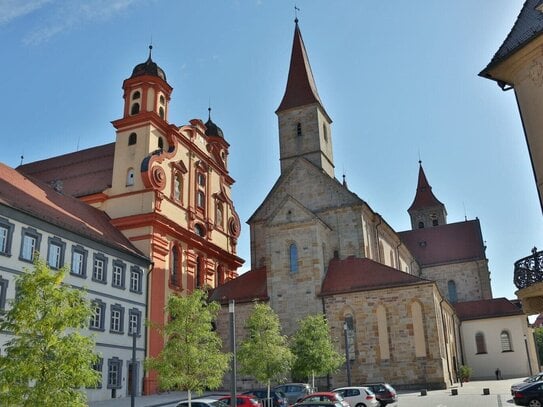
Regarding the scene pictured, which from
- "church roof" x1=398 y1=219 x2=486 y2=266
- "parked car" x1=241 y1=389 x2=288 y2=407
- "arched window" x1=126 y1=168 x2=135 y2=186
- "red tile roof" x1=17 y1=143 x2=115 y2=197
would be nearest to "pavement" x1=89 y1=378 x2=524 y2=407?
"parked car" x1=241 y1=389 x2=288 y2=407

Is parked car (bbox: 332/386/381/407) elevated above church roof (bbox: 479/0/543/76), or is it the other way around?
church roof (bbox: 479/0/543/76)

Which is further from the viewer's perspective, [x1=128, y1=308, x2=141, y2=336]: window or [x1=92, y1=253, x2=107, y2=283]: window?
[x1=128, y1=308, x2=141, y2=336]: window

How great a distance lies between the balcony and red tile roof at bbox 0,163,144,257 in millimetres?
24025

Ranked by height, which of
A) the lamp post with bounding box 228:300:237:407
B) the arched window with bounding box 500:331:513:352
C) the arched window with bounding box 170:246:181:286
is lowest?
the lamp post with bounding box 228:300:237:407

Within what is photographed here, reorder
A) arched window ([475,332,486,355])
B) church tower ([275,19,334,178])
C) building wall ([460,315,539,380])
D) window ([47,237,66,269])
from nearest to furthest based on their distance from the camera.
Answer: window ([47,237,66,269])
church tower ([275,19,334,178])
building wall ([460,315,539,380])
arched window ([475,332,486,355])

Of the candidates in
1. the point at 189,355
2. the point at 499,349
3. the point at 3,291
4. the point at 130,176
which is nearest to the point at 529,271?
the point at 189,355

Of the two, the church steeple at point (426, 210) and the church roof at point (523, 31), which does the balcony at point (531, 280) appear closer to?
the church roof at point (523, 31)

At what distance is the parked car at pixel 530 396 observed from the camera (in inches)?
899

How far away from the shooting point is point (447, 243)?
71.9 metres

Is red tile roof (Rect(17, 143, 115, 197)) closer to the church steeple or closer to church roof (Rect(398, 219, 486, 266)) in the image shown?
church roof (Rect(398, 219, 486, 266))

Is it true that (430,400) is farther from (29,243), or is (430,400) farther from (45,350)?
(29,243)

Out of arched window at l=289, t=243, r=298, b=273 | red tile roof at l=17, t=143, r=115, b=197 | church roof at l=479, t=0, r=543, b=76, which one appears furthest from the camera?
red tile roof at l=17, t=143, r=115, b=197

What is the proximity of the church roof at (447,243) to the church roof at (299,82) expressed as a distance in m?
27.5

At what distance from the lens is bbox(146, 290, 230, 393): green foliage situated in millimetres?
22875
